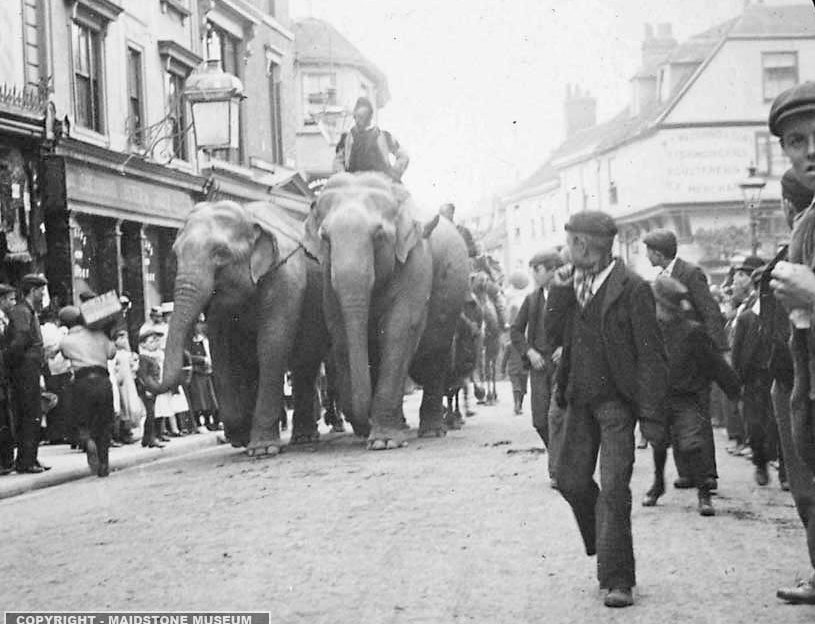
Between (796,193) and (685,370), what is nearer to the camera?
(796,193)

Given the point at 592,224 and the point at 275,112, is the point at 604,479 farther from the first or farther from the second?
the point at 275,112

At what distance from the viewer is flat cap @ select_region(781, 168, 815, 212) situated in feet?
20.1

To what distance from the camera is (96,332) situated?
13.2 m

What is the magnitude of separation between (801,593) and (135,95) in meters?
19.5

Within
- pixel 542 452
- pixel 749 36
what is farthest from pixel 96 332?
pixel 749 36

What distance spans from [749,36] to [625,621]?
12.5 feet

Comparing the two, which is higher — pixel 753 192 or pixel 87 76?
pixel 87 76

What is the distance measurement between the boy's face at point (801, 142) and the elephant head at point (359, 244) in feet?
27.9

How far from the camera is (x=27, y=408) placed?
13.6m

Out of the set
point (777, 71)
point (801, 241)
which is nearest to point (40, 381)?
point (777, 71)

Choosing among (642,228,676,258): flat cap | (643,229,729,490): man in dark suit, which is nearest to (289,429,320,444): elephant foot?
(643,229,729,490): man in dark suit

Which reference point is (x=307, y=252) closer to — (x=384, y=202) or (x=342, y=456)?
(x=384, y=202)

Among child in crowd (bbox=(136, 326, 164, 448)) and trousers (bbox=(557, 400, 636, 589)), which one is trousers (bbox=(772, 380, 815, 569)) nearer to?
trousers (bbox=(557, 400, 636, 589))

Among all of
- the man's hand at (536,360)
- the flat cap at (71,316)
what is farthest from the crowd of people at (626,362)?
the flat cap at (71,316)
